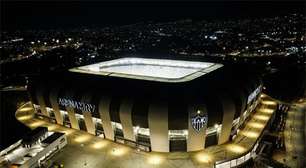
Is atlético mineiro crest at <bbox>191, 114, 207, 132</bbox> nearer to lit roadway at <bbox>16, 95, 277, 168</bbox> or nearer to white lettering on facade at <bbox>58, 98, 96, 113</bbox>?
lit roadway at <bbox>16, 95, 277, 168</bbox>

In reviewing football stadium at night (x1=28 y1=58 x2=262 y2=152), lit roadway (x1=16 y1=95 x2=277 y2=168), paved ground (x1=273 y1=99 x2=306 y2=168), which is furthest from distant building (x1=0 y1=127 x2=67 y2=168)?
paved ground (x1=273 y1=99 x2=306 y2=168)

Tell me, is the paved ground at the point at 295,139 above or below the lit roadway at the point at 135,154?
below

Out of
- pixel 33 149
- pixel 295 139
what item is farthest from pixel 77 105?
pixel 295 139

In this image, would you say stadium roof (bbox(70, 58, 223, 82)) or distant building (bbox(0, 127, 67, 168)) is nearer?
distant building (bbox(0, 127, 67, 168))

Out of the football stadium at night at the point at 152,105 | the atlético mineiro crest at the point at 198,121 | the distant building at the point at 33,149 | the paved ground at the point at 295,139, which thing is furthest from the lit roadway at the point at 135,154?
the paved ground at the point at 295,139

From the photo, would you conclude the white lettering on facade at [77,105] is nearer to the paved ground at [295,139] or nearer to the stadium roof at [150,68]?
the stadium roof at [150,68]

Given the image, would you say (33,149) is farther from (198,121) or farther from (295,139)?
(295,139)
